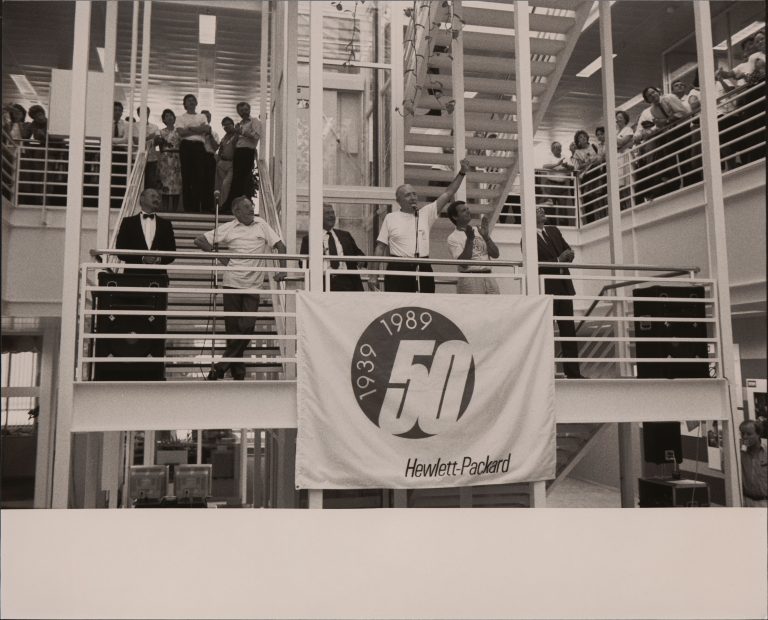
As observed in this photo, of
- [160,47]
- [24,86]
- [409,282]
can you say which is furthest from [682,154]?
[24,86]

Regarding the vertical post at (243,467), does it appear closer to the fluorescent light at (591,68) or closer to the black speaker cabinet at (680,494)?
the black speaker cabinet at (680,494)

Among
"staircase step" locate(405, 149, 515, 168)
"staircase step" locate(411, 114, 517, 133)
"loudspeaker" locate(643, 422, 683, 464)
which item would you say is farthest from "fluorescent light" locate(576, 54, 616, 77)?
"loudspeaker" locate(643, 422, 683, 464)

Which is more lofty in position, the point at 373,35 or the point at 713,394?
the point at 373,35

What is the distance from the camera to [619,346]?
768 centimetres

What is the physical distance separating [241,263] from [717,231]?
14.5ft

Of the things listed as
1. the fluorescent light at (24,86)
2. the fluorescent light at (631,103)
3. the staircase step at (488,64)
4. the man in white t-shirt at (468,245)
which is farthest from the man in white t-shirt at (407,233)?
the fluorescent light at (24,86)

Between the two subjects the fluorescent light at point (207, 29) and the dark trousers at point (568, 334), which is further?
the fluorescent light at point (207, 29)

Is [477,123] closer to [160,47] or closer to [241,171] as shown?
[241,171]

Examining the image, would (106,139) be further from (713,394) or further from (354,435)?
(713,394)

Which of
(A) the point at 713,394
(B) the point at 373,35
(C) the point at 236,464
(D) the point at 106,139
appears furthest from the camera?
(C) the point at 236,464

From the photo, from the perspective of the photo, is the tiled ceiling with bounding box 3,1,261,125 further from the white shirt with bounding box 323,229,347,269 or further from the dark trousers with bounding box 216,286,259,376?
the dark trousers with bounding box 216,286,259,376

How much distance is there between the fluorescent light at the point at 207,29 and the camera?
1304 centimetres

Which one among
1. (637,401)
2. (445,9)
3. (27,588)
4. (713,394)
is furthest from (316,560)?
(445,9)

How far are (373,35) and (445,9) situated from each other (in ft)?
9.10
